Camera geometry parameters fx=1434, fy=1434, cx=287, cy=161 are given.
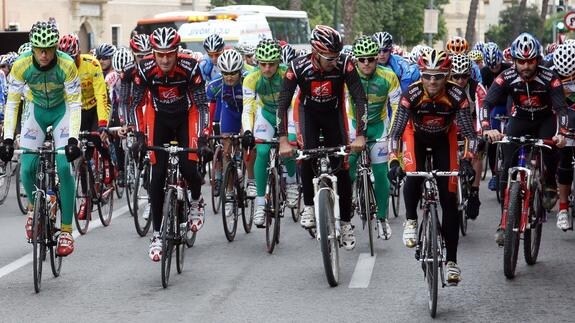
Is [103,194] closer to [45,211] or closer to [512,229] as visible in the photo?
[45,211]

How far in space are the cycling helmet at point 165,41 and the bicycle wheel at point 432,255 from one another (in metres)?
2.69

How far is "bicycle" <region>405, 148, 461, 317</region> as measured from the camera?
927 centimetres

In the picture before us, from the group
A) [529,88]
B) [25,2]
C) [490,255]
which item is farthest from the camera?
[25,2]

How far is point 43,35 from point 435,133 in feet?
10.1

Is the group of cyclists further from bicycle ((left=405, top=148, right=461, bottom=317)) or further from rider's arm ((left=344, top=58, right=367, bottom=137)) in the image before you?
bicycle ((left=405, top=148, right=461, bottom=317))

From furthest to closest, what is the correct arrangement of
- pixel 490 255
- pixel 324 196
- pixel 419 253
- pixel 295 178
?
pixel 295 178
pixel 490 255
pixel 324 196
pixel 419 253

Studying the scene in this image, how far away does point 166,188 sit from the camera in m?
11.0

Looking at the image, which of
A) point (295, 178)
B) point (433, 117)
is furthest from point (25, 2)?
point (433, 117)

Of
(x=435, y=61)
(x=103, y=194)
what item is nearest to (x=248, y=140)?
(x=103, y=194)

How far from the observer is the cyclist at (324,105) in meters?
10.9

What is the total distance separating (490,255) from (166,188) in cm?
316

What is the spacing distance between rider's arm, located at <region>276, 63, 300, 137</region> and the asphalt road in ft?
3.92

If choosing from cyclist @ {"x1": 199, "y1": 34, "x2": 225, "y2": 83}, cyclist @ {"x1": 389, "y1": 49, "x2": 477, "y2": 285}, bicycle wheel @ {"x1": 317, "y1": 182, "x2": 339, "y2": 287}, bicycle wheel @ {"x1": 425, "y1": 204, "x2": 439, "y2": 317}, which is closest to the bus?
cyclist @ {"x1": 199, "y1": 34, "x2": 225, "y2": 83}

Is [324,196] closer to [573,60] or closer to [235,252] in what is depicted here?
[235,252]
